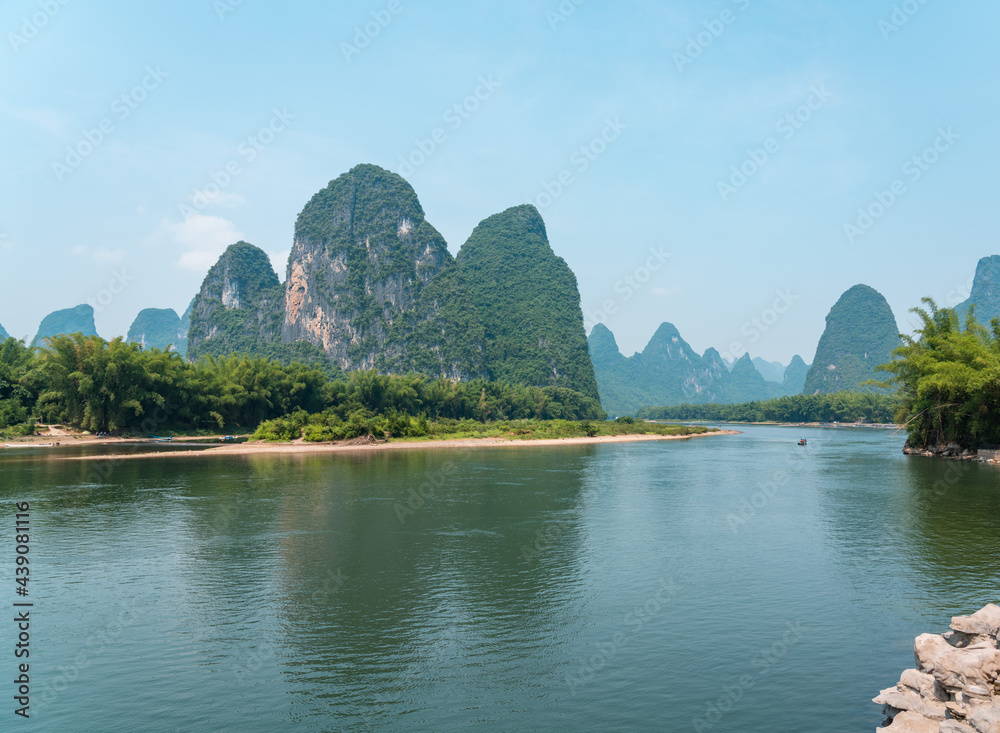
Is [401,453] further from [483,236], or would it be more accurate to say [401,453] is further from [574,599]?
[483,236]

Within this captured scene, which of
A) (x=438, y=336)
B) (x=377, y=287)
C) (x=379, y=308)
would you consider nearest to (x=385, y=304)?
(x=379, y=308)

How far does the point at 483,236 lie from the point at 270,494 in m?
148

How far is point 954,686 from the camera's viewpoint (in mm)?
7445

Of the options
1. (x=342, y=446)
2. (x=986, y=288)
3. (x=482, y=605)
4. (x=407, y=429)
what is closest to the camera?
(x=482, y=605)

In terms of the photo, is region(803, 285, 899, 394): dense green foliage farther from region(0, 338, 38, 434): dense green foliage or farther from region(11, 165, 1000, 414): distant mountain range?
region(0, 338, 38, 434): dense green foliage

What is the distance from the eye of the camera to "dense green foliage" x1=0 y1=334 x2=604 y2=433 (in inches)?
2042

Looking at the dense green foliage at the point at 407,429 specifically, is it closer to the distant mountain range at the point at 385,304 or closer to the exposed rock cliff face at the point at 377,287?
the distant mountain range at the point at 385,304

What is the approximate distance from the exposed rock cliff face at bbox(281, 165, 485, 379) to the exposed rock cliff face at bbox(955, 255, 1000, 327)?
137 meters

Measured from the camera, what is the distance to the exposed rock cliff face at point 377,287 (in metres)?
127

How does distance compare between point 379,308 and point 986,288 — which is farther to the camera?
point 986,288

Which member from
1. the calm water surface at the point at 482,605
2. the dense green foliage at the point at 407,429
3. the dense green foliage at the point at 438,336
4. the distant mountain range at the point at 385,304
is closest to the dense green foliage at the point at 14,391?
the dense green foliage at the point at 407,429

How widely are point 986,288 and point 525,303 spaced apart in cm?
12856

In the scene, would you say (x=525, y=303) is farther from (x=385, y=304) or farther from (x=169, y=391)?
(x=169, y=391)

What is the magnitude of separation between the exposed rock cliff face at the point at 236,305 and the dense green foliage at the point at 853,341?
148522 millimetres
